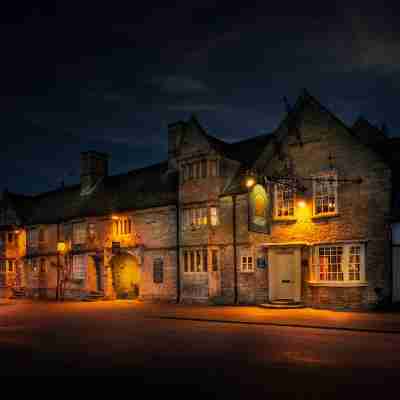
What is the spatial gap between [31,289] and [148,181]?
1538cm

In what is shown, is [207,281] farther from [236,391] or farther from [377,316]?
[236,391]

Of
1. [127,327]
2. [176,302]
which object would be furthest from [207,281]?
[127,327]

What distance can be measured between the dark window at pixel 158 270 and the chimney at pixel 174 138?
7503 millimetres

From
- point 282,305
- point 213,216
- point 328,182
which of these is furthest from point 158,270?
point 328,182

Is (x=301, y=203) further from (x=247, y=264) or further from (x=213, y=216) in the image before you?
(x=213, y=216)

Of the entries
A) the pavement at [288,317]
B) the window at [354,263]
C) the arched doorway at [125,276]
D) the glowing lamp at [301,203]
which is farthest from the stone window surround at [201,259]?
the window at [354,263]

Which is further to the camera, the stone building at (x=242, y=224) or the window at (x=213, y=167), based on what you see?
the window at (x=213, y=167)

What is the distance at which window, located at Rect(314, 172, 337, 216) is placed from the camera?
23.1 metres

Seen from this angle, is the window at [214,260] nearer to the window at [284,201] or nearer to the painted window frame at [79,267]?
the window at [284,201]

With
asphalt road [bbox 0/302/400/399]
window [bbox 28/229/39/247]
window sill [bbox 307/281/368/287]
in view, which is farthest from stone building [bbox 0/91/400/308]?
asphalt road [bbox 0/302/400/399]

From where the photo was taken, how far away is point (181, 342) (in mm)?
13992

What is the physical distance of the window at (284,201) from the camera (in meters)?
24.6

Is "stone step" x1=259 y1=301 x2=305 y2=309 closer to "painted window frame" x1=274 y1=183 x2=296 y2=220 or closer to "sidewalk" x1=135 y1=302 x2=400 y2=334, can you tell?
"sidewalk" x1=135 y1=302 x2=400 y2=334

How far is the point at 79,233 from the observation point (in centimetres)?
3619
